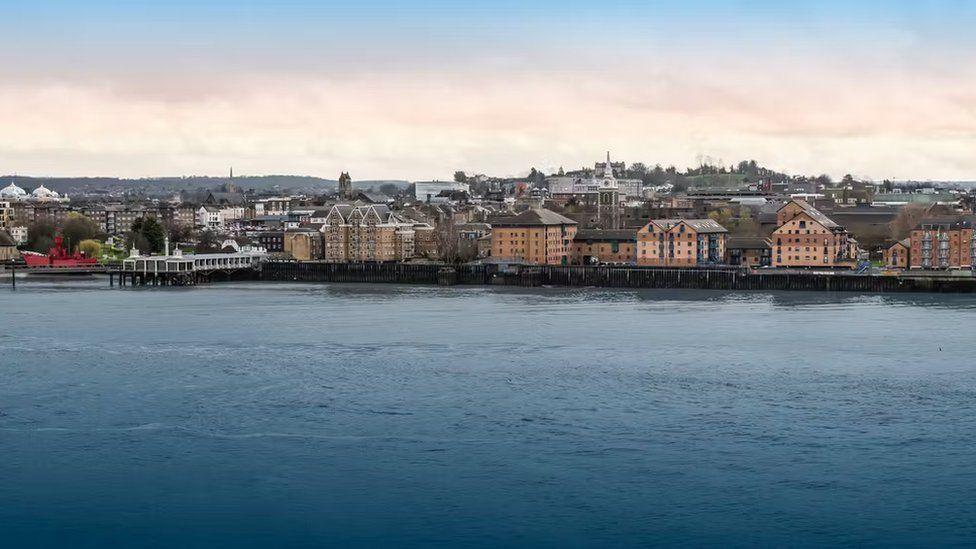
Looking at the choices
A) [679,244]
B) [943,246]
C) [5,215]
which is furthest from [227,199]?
[943,246]

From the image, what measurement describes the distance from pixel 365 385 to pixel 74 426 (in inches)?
187

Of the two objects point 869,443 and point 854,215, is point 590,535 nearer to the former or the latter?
point 869,443

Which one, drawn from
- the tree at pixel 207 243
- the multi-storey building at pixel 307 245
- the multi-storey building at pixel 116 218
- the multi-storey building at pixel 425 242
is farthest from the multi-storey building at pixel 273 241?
the multi-storey building at pixel 116 218

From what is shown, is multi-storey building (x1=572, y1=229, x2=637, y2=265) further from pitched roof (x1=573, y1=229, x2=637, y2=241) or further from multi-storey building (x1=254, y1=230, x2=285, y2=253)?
multi-storey building (x1=254, y1=230, x2=285, y2=253)

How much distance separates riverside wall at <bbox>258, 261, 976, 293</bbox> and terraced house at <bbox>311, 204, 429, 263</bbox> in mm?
5286

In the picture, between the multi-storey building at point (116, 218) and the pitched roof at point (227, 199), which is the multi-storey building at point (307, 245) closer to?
the multi-storey building at point (116, 218)

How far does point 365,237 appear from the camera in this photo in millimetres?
55969

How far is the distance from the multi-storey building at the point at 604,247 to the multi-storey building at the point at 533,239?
0.43 metres

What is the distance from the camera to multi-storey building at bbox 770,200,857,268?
47625 millimetres

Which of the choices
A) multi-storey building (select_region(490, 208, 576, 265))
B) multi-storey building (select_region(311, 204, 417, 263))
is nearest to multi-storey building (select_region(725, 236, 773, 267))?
multi-storey building (select_region(490, 208, 576, 265))

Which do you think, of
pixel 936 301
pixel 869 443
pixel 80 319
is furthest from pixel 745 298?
pixel 869 443

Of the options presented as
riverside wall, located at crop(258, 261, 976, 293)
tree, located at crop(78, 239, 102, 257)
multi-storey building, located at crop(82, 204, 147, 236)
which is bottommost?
riverside wall, located at crop(258, 261, 976, 293)

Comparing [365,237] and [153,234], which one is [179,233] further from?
[365,237]

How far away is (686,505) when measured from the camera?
1304 cm
